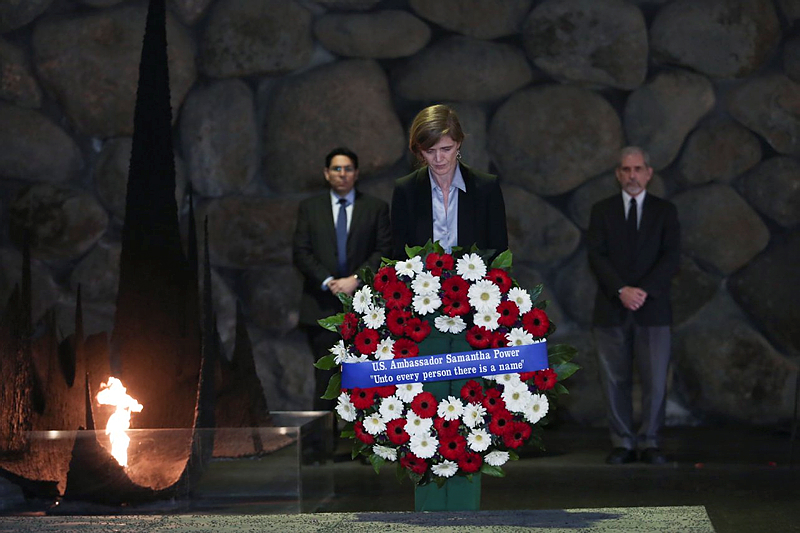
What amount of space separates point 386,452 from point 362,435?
72 mm

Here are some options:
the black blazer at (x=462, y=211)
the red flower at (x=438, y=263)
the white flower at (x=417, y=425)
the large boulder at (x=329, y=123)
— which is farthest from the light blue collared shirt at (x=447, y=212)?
the large boulder at (x=329, y=123)

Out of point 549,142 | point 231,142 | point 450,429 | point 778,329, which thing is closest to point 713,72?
point 549,142

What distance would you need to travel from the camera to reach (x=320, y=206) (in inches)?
211

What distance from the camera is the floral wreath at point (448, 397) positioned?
8.94 ft

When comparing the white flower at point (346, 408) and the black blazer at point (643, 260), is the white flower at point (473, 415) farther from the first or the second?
the black blazer at point (643, 260)

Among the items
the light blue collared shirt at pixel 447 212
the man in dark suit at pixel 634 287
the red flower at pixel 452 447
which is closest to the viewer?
the red flower at pixel 452 447

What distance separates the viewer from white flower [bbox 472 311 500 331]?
274 cm

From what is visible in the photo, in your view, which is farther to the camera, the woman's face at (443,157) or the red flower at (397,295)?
the woman's face at (443,157)

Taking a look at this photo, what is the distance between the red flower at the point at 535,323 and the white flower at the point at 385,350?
33 cm

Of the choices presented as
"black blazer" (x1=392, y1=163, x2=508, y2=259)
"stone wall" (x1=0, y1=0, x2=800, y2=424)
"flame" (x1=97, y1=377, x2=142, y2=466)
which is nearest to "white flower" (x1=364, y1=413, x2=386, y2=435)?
"black blazer" (x1=392, y1=163, x2=508, y2=259)

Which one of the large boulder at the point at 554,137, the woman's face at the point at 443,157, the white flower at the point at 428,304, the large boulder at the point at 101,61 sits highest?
the large boulder at the point at 101,61

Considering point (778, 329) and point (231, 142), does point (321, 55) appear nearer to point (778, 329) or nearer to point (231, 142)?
point (231, 142)

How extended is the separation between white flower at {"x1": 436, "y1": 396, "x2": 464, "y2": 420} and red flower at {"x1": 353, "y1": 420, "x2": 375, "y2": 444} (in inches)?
7.1

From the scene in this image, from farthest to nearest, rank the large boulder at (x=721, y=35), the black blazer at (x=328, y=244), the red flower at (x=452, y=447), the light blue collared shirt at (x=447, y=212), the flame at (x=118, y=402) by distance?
the large boulder at (x=721, y=35)
the black blazer at (x=328, y=244)
the flame at (x=118, y=402)
the light blue collared shirt at (x=447, y=212)
the red flower at (x=452, y=447)
